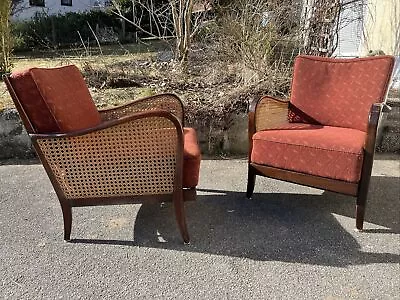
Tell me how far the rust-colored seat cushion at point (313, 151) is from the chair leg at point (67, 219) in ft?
4.04

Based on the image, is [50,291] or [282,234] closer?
[50,291]

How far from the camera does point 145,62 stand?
218 inches

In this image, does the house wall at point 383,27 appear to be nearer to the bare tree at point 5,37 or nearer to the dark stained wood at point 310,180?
the dark stained wood at point 310,180

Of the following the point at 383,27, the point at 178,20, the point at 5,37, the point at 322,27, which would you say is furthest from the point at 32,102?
the point at 383,27

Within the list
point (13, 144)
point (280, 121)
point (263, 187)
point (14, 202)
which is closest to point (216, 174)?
point (263, 187)

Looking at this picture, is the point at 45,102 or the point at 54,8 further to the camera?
the point at 54,8

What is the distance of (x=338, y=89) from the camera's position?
2.89 metres

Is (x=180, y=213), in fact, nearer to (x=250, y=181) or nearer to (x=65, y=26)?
(x=250, y=181)

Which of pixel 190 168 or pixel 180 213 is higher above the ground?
pixel 190 168

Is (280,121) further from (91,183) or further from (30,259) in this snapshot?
(30,259)

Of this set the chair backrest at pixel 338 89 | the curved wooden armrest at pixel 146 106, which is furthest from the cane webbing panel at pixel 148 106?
the chair backrest at pixel 338 89

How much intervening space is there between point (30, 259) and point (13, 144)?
71.1 inches

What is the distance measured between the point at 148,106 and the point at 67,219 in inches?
39.1

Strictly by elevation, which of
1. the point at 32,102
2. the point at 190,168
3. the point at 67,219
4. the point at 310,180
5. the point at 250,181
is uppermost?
the point at 32,102
